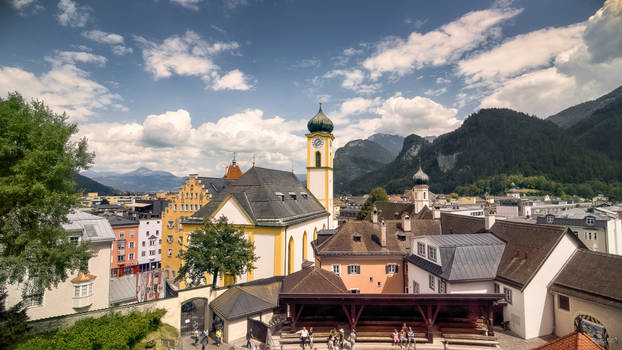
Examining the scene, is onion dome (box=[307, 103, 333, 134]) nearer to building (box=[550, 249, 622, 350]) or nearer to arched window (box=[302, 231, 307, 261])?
arched window (box=[302, 231, 307, 261])

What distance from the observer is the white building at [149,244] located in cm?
5550

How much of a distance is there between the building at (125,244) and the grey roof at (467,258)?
170ft

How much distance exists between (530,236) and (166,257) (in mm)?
41501

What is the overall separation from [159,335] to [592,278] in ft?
85.4

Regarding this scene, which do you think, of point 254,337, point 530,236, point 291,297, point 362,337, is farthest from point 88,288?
point 530,236

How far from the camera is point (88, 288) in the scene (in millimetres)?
21203

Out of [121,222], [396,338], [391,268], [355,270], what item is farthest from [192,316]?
[121,222]

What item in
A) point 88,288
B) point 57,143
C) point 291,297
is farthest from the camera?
point 88,288

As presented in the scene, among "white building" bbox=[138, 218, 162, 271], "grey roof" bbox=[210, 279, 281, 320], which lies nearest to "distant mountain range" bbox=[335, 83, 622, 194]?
"white building" bbox=[138, 218, 162, 271]

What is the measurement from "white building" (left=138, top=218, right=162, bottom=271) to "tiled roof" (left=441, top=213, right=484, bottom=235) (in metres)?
52.1

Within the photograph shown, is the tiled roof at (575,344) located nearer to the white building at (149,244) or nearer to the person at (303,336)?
the person at (303,336)

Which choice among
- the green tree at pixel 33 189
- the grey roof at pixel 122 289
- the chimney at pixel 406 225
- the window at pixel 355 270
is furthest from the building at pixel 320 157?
the green tree at pixel 33 189

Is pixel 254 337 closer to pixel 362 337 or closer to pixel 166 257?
pixel 362 337

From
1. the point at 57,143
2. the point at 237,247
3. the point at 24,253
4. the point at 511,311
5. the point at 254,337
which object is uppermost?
the point at 57,143
